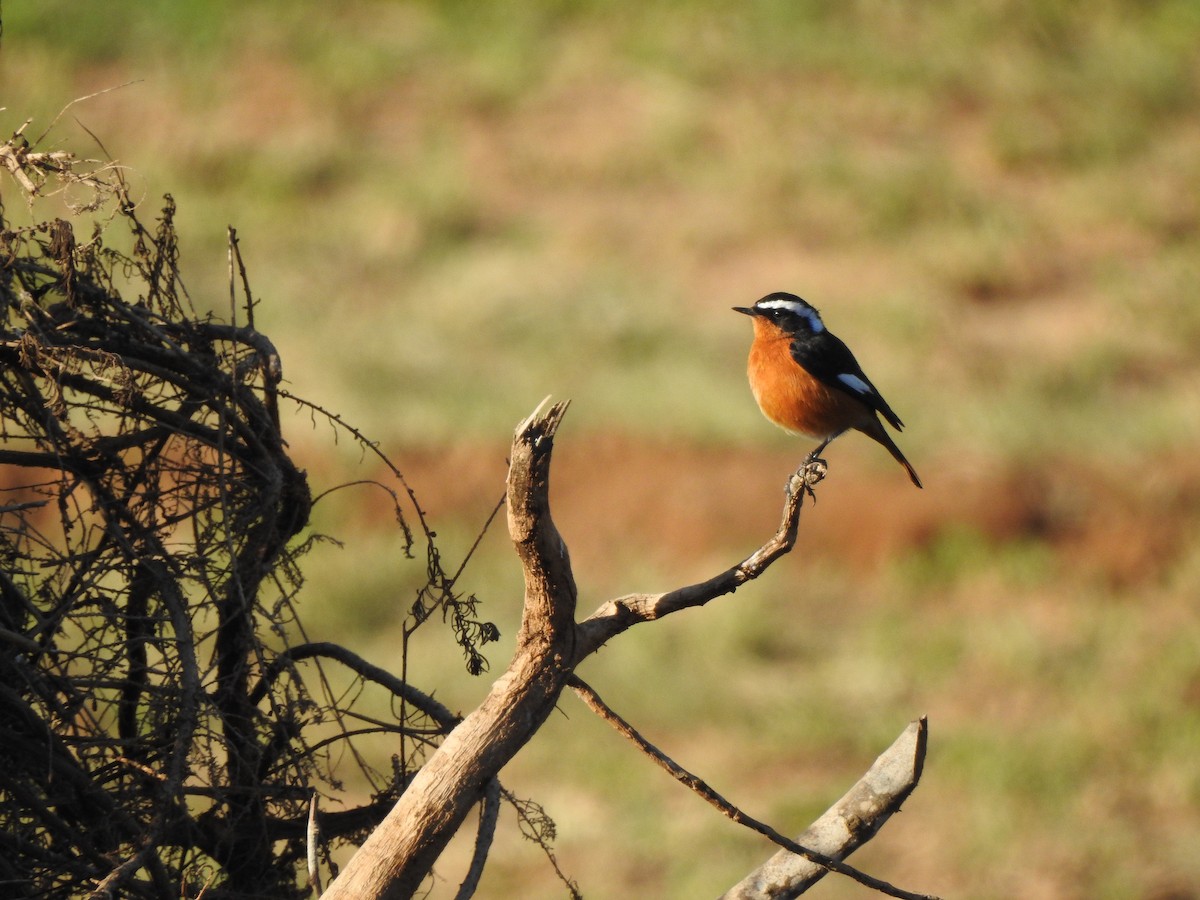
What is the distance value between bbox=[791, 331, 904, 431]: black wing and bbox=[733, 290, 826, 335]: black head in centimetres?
7

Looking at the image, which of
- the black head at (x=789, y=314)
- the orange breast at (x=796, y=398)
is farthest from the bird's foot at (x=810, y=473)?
the black head at (x=789, y=314)

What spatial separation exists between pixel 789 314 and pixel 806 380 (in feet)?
1.48

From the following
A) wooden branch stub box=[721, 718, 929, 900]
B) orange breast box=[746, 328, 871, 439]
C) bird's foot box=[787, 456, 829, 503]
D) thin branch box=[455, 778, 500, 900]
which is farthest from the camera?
orange breast box=[746, 328, 871, 439]

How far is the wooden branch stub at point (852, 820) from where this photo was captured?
3.37m

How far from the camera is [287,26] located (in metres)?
21.1

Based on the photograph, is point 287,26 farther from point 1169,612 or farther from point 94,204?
point 94,204

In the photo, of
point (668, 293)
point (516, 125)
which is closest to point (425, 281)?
point (668, 293)

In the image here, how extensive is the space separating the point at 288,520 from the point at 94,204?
2.84 feet

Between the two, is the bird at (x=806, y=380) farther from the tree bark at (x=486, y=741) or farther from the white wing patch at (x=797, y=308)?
the tree bark at (x=486, y=741)

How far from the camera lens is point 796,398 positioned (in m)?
6.45

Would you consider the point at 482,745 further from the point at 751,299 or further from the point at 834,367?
the point at 751,299

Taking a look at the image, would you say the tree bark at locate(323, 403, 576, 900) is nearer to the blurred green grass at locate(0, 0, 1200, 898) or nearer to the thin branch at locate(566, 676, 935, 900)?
the thin branch at locate(566, 676, 935, 900)

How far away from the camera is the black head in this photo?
678cm

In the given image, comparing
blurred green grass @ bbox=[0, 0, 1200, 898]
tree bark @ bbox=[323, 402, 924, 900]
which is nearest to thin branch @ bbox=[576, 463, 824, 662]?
tree bark @ bbox=[323, 402, 924, 900]
